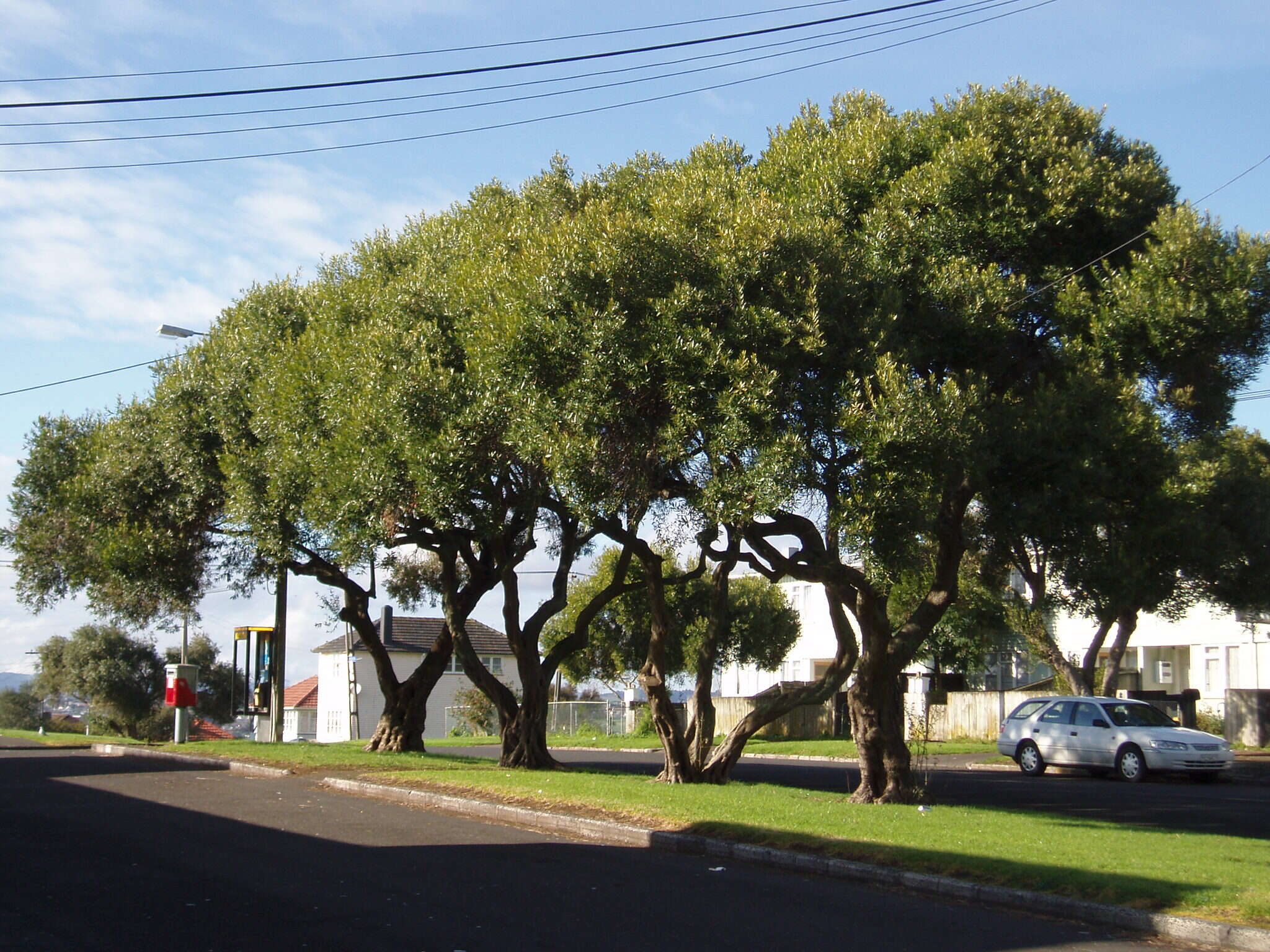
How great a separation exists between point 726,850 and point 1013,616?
25226 millimetres

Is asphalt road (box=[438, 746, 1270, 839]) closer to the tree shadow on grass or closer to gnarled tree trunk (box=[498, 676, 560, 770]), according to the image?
gnarled tree trunk (box=[498, 676, 560, 770])

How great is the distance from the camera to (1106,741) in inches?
917

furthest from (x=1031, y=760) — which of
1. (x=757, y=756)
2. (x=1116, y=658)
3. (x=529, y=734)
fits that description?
(x=529, y=734)

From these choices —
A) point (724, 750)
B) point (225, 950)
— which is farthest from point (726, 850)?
point (724, 750)

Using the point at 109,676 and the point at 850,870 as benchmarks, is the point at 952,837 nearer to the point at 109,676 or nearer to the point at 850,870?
the point at 850,870

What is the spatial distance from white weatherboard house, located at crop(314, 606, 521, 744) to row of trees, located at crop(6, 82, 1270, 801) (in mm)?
43177

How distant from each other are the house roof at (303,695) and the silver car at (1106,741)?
60.8 m

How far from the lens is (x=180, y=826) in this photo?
12.6 m

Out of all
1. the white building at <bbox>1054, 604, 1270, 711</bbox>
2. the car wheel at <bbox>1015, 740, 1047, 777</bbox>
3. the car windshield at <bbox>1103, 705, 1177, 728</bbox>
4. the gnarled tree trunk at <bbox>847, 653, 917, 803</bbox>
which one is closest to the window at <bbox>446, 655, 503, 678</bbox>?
the white building at <bbox>1054, 604, 1270, 711</bbox>

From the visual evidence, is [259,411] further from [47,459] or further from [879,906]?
[879,906]

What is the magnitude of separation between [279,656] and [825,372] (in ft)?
51.3

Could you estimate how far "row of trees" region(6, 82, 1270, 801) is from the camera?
13.3 meters

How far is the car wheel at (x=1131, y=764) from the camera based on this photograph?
2259cm

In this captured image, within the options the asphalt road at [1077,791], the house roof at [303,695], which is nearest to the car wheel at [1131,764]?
the asphalt road at [1077,791]
